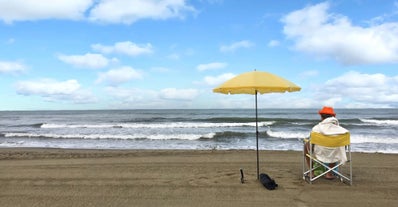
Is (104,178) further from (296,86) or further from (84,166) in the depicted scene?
(296,86)

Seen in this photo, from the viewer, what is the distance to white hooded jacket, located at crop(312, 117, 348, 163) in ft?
20.2

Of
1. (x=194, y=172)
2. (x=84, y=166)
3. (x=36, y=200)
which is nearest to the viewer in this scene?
(x=36, y=200)

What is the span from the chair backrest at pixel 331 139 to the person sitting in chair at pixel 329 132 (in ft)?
0.18

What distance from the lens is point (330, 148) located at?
622 cm

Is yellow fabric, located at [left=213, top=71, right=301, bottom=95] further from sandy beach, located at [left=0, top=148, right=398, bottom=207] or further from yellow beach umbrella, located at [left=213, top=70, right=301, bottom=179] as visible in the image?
sandy beach, located at [left=0, top=148, right=398, bottom=207]

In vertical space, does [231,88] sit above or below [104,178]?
above

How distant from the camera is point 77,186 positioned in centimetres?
634

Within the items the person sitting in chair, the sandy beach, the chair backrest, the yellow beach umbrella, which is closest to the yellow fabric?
the yellow beach umbrella

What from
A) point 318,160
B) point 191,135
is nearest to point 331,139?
point 318,160

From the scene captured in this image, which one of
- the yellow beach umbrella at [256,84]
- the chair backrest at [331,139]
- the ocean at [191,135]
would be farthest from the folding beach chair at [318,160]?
the ocean at [191,135]

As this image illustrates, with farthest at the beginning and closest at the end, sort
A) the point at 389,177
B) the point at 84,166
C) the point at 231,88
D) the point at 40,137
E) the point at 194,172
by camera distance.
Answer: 1. the point at 40,137
2. the point at 84,166
3. the point at 194,172
4. the point at 389,177
5. the point at 231,88

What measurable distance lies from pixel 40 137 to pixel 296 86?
18113 mm

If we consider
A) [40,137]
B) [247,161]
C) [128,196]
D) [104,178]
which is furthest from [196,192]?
[40,137]

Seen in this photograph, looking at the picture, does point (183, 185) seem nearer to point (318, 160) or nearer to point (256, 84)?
point (256, 84)
